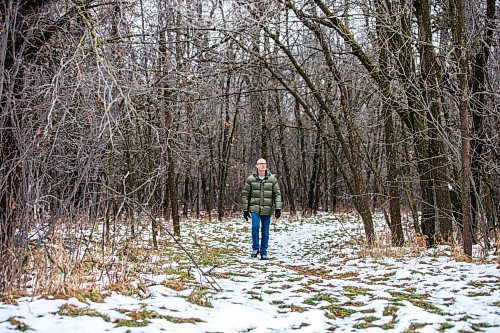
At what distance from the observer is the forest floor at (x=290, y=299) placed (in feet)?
14.2

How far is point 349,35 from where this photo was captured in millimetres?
9867

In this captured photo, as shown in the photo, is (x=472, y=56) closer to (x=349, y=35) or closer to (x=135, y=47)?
(x=349, y=35)

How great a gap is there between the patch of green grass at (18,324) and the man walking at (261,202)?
611 centimetres

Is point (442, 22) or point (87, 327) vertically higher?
point (442, 22)

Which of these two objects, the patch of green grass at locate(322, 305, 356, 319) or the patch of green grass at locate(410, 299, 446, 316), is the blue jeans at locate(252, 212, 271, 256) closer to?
the patch of green grass at locate(322, 305, 356, 319)

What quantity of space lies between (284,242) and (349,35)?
20.4ft

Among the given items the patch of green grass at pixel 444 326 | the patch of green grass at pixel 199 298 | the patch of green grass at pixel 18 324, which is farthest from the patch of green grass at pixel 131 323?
the patch of green grass at pixel 444 326

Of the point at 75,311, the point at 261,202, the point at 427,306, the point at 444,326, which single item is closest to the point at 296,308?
the point at 427,306

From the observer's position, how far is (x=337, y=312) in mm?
5168

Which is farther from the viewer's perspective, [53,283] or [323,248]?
[323,248]

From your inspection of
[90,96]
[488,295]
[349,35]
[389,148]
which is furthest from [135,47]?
[389,148]

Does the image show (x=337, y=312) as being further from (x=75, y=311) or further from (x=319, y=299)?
(x=75, y=311)

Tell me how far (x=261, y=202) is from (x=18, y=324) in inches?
248

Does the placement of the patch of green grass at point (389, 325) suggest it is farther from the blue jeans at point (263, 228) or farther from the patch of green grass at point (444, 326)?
the blue jeans at point (263, 228)
